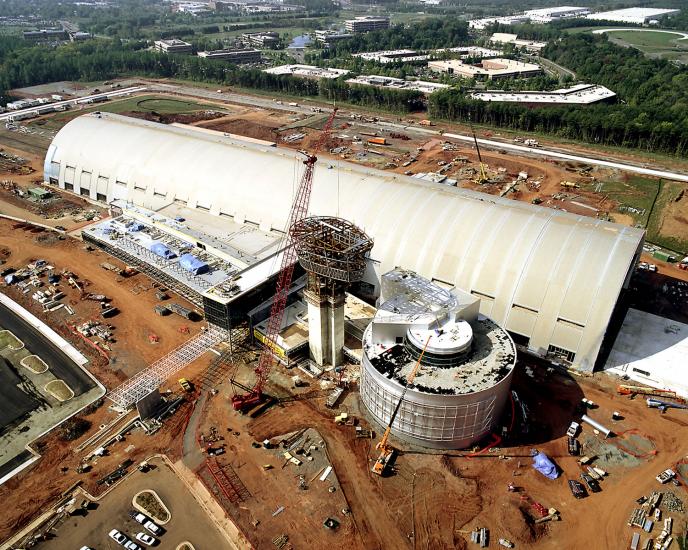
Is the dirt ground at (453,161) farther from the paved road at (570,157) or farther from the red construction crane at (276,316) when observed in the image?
the red construction crane at (276,316)

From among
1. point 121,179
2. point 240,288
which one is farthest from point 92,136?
point 240,288

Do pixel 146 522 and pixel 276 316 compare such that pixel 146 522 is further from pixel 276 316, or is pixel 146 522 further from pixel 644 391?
pixel 644 391

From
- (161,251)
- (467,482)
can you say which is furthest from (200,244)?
(467,482)

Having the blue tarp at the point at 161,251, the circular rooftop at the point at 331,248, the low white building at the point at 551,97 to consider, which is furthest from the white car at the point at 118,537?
the low white building at the point at 551,97

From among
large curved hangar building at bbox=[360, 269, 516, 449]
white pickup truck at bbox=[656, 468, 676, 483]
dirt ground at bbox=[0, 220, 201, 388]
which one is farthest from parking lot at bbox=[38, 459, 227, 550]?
white pickup truck at bbox=[656, 468, 676, 483]

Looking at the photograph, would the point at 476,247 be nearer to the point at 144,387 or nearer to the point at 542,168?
the point at 144,387
